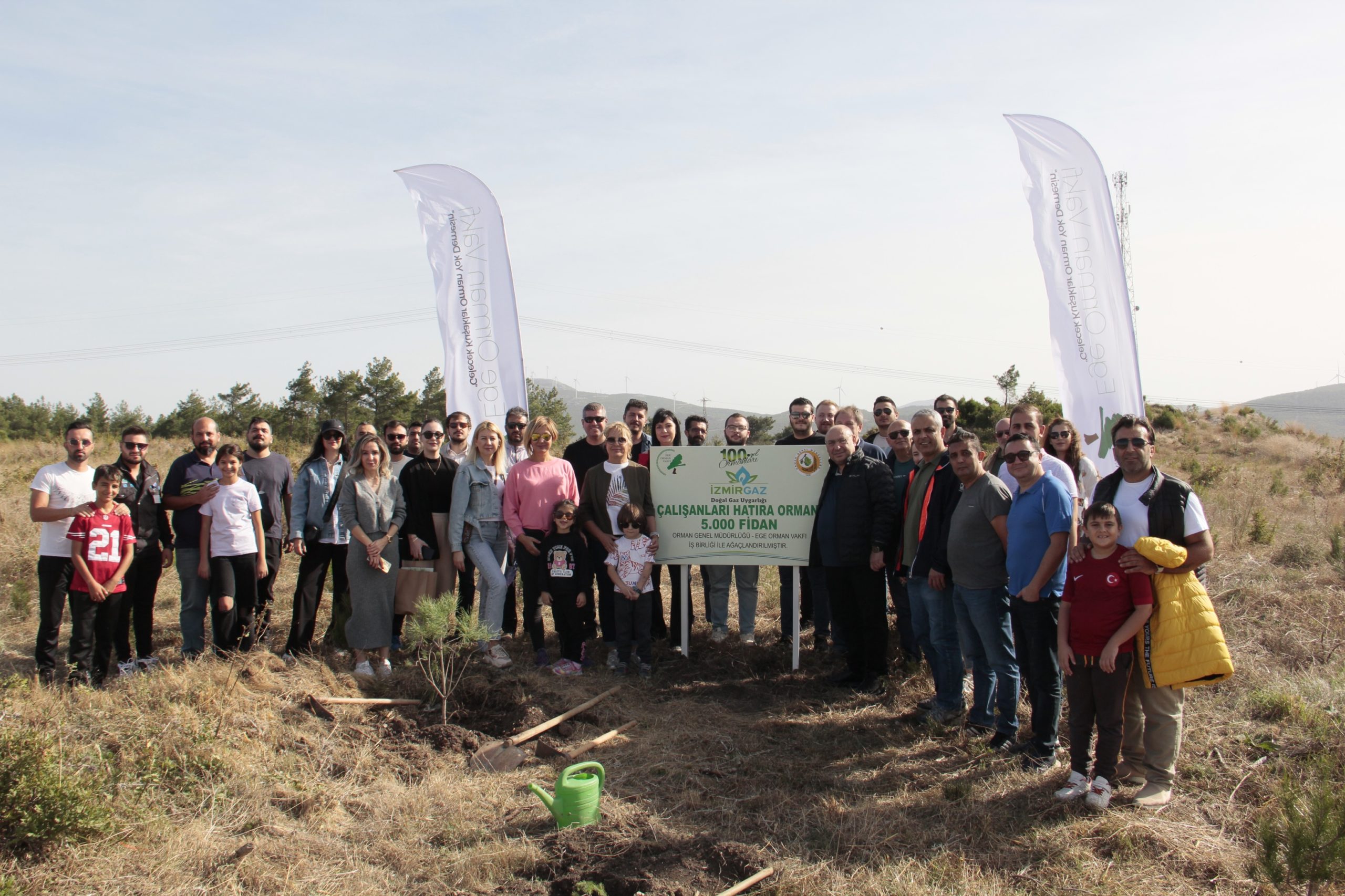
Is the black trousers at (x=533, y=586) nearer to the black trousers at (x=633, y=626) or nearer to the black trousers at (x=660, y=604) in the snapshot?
the black trousers at (x=633, y=626)

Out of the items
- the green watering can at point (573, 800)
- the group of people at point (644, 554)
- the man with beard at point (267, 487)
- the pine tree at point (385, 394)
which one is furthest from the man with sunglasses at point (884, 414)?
the pine tree at point (385, 394)

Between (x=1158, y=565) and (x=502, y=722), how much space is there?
4.40 m

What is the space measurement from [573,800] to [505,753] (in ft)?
3.88

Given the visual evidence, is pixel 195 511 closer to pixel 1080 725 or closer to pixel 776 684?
pixel 776 684

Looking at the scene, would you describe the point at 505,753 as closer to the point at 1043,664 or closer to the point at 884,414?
the point at 1043,664

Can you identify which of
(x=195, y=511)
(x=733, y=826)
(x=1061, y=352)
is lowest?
(x=733, y=826)

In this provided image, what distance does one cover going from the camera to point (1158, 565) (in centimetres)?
437

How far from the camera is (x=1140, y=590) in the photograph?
445cm

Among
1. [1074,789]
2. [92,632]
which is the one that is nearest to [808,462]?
[1074,789]

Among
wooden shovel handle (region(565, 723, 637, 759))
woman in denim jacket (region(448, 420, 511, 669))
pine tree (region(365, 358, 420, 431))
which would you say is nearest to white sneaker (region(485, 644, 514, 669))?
woman in denim jacket (region(448, 420, 511, 669))

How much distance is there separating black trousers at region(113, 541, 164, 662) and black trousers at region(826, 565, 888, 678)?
552 centimetres

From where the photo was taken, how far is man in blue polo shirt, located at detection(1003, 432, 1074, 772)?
4957 millimetres

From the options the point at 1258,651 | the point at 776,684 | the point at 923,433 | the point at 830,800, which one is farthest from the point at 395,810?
the point at 1258,651

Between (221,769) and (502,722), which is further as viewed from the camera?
(502,722)
